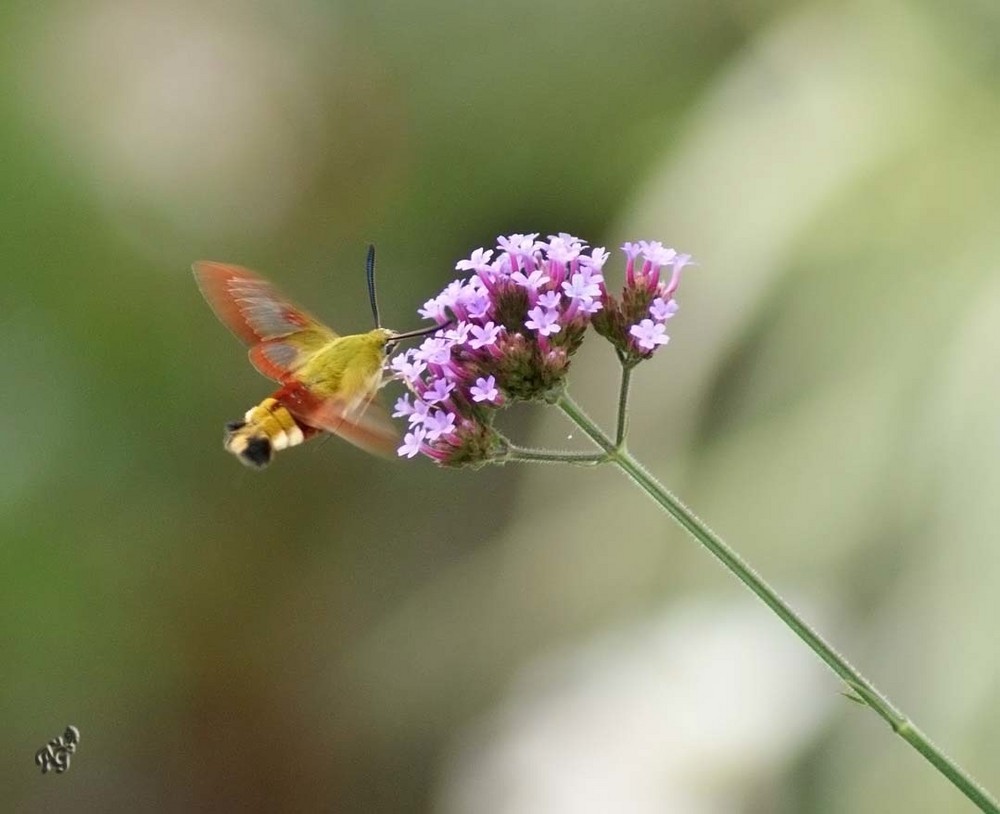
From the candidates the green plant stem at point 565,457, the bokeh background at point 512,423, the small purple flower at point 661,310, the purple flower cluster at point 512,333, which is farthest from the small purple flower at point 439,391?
the bokeh background at point 512,423

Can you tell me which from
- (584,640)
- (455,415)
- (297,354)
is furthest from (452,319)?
(584,640)

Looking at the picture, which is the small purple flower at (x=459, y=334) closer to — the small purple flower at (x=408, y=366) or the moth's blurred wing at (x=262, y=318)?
the small purple flower at (x=408, y=366)

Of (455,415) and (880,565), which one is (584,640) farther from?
(455,415)

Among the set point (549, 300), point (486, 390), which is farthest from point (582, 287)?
point (486, 390)

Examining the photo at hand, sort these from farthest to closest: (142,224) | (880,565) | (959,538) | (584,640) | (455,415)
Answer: (142,224) < (584,640) < (880,565) < (959,538) < (455,415)

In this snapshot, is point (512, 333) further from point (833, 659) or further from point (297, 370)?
point (833, 659)

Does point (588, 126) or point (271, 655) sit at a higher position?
point (588, 126)
